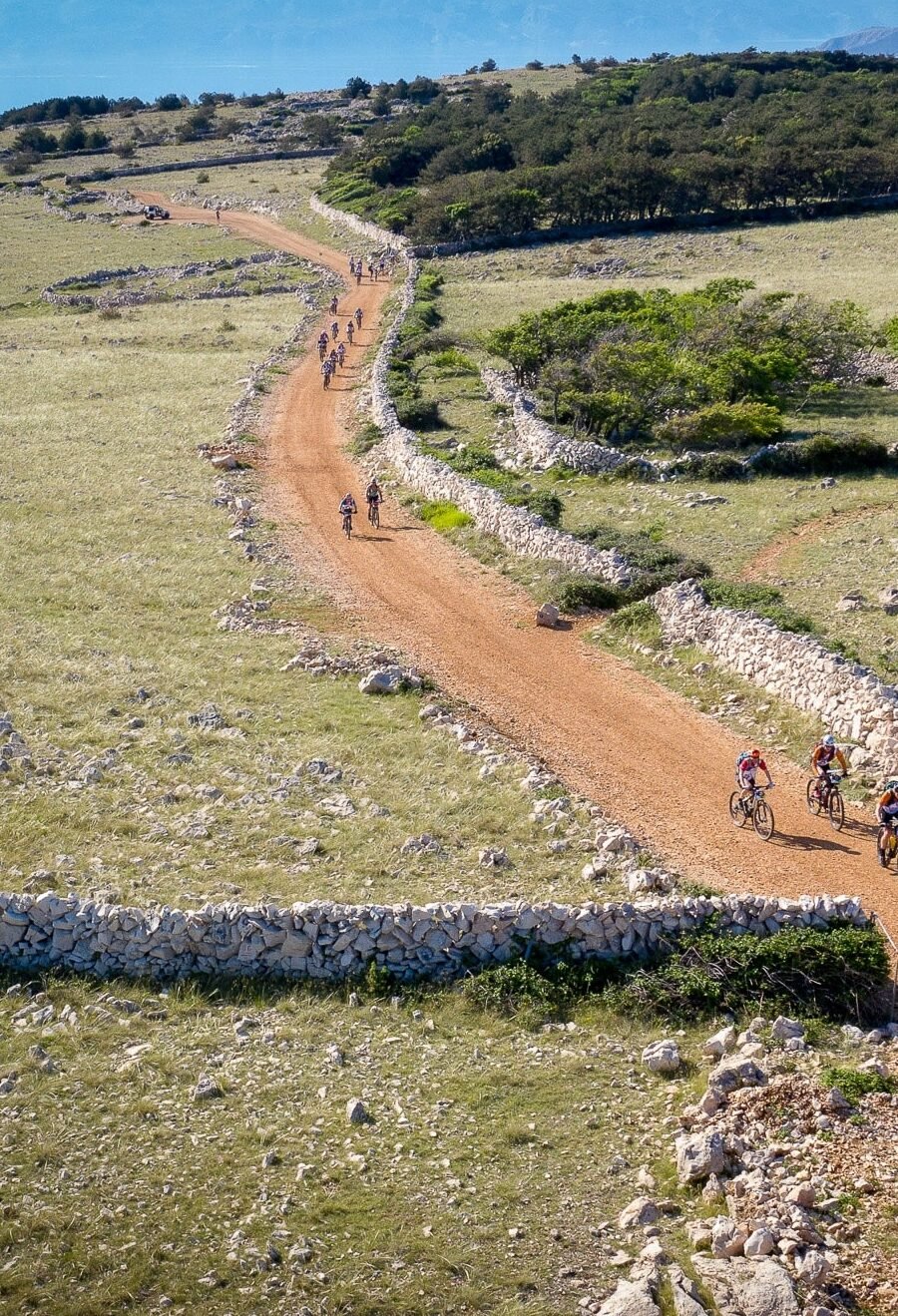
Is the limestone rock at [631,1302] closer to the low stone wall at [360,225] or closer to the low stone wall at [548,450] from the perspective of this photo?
the low stone wall at [548,450]

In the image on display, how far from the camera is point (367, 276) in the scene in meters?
69.4

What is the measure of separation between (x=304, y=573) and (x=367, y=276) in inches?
1849

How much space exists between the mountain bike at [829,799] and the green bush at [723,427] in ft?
67.5

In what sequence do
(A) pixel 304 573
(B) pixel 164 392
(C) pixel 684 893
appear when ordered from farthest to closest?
(B) pixel 164 392, (A) pixel 304 573, (C) pixel 684 893

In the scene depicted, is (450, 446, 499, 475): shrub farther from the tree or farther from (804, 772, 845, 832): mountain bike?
the tree

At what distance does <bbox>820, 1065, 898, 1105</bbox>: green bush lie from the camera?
10.9 metres

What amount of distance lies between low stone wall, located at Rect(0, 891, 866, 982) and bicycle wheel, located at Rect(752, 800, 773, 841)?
2358mm

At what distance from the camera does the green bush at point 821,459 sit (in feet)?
108

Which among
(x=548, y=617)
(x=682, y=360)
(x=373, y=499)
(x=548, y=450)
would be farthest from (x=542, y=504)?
(x=682, y=360)

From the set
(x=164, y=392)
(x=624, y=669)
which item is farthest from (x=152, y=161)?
(x=624, y=669)

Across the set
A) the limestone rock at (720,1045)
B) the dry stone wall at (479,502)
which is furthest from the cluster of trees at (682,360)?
the limestone rock at (720,1045)

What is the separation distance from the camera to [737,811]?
633 inches

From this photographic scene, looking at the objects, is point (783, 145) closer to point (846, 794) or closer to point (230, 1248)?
point (846, 794)

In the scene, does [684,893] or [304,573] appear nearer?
[684,893]
